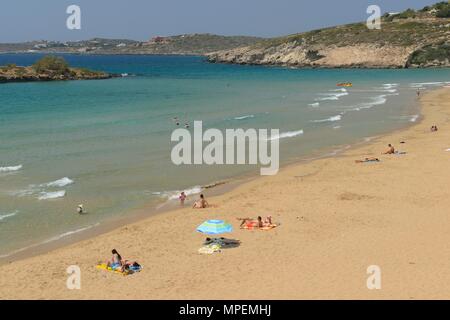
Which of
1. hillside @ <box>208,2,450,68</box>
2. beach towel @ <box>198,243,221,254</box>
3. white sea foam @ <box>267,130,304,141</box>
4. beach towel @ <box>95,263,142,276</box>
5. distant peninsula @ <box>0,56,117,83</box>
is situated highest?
hillside @ <box>208,2,450,68</box>

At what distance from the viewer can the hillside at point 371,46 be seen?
5202 inches

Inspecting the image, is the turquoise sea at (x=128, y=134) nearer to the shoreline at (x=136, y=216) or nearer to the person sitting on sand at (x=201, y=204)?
the shoreline at (x=136, y=216)

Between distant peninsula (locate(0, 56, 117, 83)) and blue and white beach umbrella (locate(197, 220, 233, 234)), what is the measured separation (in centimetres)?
9368

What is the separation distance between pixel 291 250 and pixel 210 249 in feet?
8.47

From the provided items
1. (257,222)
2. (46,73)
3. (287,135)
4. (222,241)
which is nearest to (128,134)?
(287,135)

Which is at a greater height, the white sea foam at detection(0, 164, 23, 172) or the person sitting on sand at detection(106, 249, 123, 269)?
the white sea foam at detection(0, 164, 23, 172)

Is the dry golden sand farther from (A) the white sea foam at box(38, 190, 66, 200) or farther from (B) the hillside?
(B) the hillside

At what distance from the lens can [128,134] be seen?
1693 inches

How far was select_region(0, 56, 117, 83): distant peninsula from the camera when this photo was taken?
105625mm

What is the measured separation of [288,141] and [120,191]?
16728mm

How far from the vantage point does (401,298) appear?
Answer: 1386 centimetres

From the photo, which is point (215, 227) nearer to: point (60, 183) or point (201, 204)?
point (201, 204)

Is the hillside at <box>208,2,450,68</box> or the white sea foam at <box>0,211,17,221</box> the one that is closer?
the white sea foam at <box>0,211,17,221</box>

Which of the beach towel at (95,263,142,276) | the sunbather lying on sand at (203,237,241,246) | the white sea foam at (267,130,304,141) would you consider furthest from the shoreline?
the white sea foam at (267,130,304,141)
